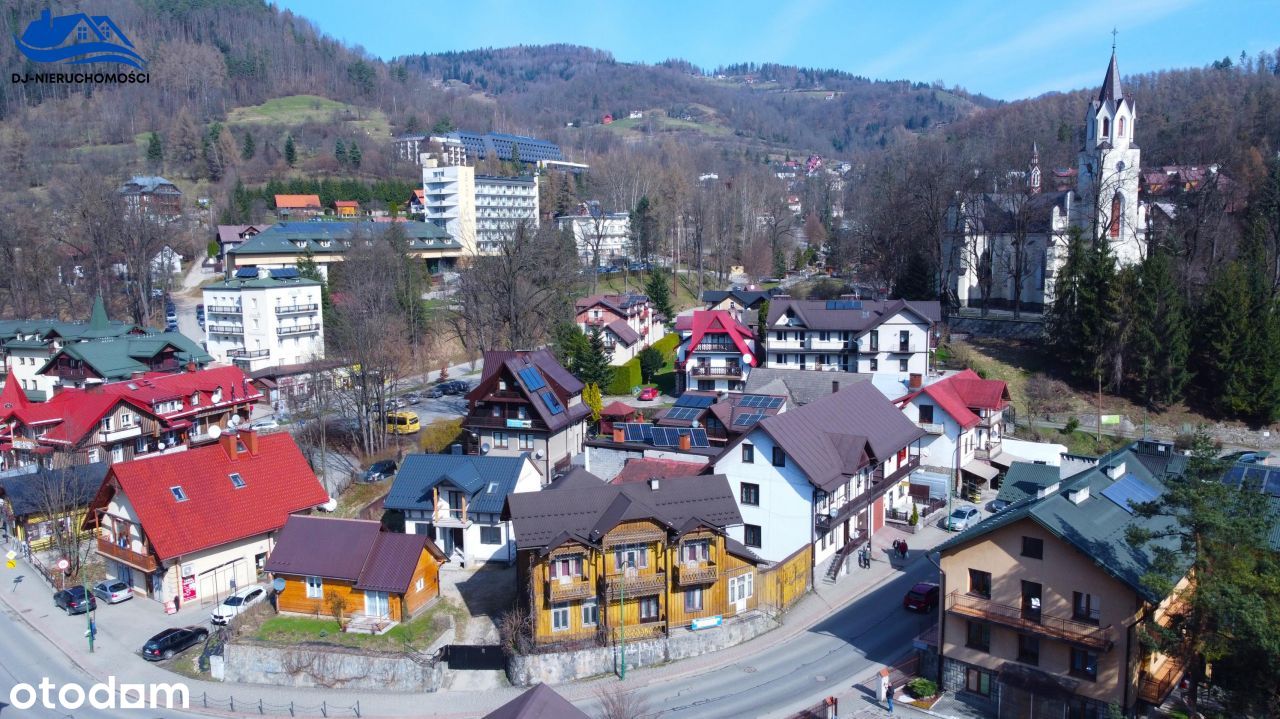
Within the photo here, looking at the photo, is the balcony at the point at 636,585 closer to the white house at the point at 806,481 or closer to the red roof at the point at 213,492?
the white house at the point at 806,481

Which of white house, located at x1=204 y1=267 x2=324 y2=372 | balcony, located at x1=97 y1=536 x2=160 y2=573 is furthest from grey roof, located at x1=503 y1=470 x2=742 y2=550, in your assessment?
white house, located at x1=204 y1=267 x2=324 y2=372

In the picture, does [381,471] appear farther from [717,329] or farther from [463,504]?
[717,329]

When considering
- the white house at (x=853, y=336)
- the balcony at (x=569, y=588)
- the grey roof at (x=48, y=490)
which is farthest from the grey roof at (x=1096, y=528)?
the grey roof at (x=48, y=490)

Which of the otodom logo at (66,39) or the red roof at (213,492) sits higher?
the otodom logo at (66,39)

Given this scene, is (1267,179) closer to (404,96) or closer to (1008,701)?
(1008,701)

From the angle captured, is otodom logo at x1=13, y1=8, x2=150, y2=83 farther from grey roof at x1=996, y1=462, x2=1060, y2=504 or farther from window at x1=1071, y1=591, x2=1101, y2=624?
window at x1=1071, y1=591, x2=1101, y2=624

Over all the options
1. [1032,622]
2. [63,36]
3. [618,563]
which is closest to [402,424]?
[618,563]

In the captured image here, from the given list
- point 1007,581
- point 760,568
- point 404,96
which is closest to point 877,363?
point 760,568
